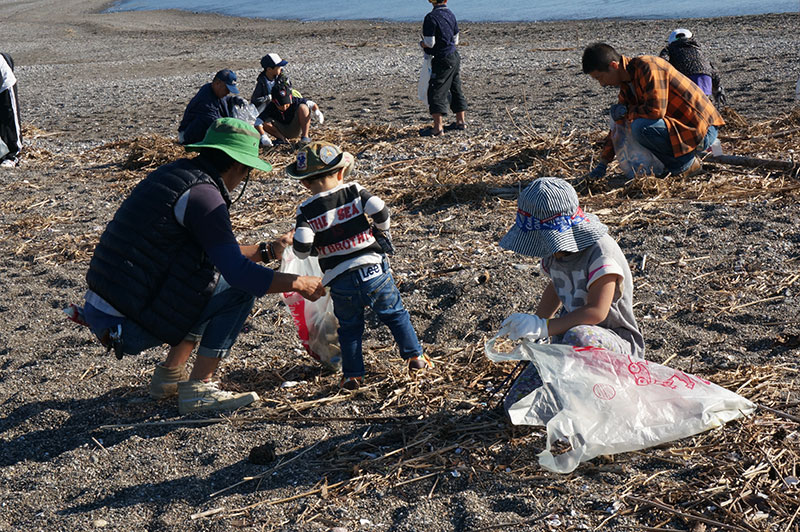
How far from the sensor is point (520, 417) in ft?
10.6

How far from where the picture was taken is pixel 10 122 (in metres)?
9.74

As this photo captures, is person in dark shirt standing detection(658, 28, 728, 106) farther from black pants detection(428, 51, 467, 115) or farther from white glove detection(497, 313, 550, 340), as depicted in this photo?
white glove detection(497, 313, 550, 340)

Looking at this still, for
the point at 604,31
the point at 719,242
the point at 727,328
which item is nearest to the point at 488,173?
the point at 719,242

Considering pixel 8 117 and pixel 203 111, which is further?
pixel 8 117

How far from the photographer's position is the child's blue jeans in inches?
Result: 153

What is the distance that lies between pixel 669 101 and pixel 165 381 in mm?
4904

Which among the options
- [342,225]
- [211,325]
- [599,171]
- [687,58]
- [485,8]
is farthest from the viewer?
[485,8]

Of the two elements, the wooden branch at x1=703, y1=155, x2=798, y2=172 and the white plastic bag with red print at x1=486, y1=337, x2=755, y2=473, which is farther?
the wooden branch at x1=703, y1=155, x2=798, y2=172

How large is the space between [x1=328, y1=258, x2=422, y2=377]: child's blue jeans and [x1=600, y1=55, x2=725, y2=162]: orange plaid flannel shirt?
12.2ft

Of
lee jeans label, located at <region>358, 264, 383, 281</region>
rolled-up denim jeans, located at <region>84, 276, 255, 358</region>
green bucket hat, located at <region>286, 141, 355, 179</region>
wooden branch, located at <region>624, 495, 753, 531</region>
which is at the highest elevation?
green bucket hat, located at <region>286, 141, 355, 179</region>

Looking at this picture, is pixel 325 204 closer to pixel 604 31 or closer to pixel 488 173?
pixel 488 173

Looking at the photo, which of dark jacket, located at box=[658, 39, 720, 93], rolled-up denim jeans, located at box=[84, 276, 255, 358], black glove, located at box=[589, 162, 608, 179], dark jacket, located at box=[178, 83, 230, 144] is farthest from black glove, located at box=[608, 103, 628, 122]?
dark jacket, located at box=[178, 83, 230, 144]

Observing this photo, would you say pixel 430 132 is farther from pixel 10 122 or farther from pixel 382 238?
pixel 382 238

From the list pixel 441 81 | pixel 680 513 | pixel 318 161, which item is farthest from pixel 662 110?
pixel 680 513
